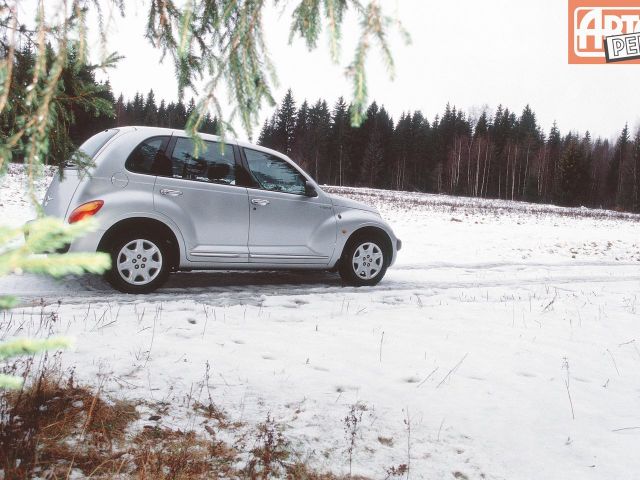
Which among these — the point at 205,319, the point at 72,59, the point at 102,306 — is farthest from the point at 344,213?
the point at 72,59

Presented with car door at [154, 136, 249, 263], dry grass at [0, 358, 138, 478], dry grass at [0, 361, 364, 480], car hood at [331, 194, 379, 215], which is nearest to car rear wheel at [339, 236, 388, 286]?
car hood at [331, 194, 379, 215]

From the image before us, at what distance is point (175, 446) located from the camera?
2.55 meters

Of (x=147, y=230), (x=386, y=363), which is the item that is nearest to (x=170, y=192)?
(x=147, y=230)

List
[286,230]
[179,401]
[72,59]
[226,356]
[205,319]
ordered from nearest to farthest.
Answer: [179,401] → [72,59] → [226,356] → [205,319] → [286,230]

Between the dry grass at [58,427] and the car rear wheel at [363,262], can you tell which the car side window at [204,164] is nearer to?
the car rear wheel at [363,262]

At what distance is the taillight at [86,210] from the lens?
4871 mm

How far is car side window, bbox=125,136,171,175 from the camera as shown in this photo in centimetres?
530

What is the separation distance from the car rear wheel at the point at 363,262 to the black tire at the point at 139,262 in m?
2.52

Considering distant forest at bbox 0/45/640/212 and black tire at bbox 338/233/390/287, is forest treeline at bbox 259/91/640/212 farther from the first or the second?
black tire at bbox 338/233/390/287

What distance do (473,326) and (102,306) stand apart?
12.8 ft

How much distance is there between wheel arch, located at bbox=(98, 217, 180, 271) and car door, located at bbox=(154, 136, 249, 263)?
133mm

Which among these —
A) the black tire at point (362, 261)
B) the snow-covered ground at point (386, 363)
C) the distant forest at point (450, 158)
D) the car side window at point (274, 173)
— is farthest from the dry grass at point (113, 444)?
the distant forest at point (450, 158)

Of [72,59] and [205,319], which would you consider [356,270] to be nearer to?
[205,319]

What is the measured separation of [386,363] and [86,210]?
11.1ft
